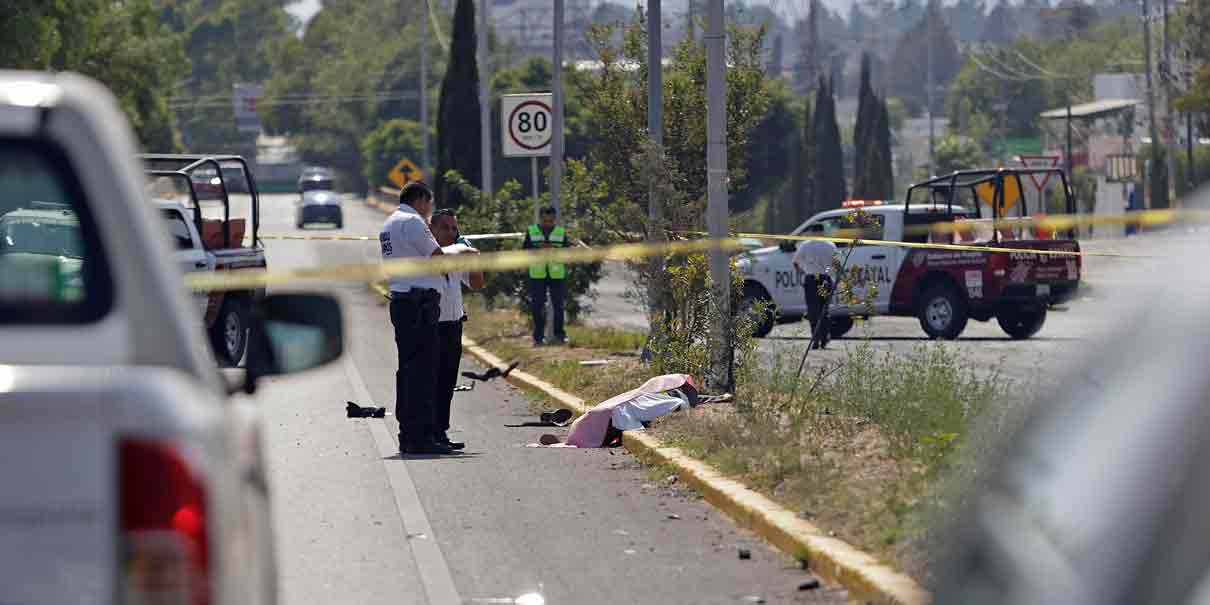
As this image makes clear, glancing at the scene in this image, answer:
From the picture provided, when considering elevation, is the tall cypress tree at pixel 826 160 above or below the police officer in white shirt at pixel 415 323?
above

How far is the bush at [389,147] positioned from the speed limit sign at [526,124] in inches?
2896

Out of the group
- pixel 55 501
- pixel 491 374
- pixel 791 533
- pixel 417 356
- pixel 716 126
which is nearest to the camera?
pixel 55 501

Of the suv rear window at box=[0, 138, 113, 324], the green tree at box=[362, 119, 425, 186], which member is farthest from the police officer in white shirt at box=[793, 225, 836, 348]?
the green tree at box=[362, 119, 425, 186]

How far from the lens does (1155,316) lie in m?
2.60

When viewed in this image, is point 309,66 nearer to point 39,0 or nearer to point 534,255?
point 39,0

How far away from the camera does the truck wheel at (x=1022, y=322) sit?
971 inches

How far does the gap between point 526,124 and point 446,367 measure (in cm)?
1036

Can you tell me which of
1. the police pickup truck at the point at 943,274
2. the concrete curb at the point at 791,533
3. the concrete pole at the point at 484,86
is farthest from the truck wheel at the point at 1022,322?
the concrete curb at the point at 791,533

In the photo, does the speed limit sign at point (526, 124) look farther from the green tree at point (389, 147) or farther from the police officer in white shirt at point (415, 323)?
the green tree at point (389, 147)

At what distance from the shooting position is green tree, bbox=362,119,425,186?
9781 cm

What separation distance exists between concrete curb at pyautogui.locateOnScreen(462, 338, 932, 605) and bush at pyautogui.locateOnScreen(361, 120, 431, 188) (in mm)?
85435

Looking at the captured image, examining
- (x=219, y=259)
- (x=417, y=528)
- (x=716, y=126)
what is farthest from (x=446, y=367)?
(x=219, y=259)

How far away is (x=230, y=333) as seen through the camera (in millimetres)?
18953

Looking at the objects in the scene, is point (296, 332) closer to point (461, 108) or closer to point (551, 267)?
point (551, 267)
